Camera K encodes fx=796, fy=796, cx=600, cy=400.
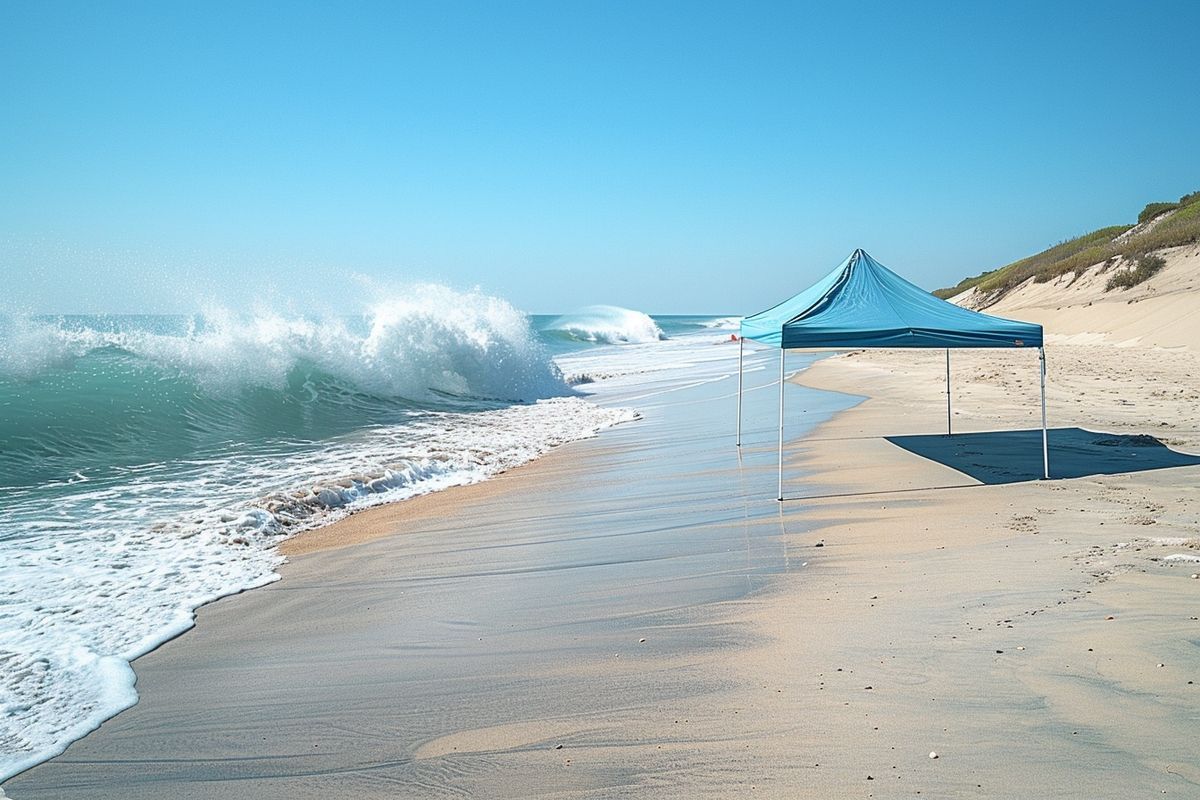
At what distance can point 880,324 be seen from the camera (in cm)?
745

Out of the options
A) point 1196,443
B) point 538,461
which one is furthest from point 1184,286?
point 538,461

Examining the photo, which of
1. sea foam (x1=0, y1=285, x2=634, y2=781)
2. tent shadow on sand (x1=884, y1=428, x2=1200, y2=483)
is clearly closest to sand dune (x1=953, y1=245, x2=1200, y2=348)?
tent shadow on sand (x1=884, y1=428, x2=1200, y2=483)

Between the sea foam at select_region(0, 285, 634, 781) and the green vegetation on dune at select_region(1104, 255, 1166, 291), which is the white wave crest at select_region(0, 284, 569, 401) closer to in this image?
the sea foam at select_region(0, 285, 634, 781)

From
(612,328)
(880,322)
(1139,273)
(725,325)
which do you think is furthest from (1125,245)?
(725,325)

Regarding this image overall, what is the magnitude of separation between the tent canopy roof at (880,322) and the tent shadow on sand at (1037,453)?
116cm

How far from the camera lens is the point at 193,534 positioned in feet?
20.7

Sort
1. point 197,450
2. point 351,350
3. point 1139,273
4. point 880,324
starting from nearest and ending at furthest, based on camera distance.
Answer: point 880,324
point 197,450
point 351,350
point 1139,273

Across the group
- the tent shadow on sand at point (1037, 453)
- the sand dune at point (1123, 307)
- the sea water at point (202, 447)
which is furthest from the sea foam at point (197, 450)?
the sand dune at point (1123, 307)

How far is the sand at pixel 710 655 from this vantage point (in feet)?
8.95

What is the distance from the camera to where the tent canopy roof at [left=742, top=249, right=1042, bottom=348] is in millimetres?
7191

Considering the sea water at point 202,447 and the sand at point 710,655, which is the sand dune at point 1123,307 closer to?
the sea water at point 202,447

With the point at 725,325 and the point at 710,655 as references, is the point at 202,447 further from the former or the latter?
the point at 725,325

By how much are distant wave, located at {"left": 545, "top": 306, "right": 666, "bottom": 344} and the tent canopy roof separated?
4558cm

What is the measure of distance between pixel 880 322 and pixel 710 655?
15.8 feet
